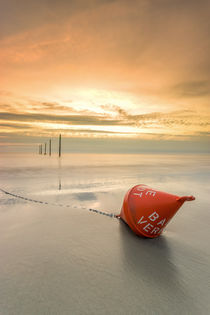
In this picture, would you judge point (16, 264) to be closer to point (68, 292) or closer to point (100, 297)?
point (68, 292)

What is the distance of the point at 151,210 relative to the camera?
468 centimetres

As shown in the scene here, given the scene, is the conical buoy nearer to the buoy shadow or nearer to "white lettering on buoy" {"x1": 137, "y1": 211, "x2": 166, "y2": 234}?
"white lettering on buoy" {"x1": 137, "y1": 211, "x2": 166, "y2": 234}

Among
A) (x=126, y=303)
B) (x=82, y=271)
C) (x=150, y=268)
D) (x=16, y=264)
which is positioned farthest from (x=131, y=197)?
(x=16, y=264)

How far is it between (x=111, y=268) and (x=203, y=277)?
5.91 feet

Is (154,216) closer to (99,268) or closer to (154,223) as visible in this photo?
(154,223)

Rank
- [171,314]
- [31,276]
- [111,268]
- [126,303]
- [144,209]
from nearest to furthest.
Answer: [171,314]
[126,303]
[31,276]
[111,268]
[144,209]

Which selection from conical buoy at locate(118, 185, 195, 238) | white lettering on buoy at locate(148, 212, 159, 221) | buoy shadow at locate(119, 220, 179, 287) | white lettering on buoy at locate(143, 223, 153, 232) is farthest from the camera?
white lettering on buoy at locate(143, 223, 153, 232)

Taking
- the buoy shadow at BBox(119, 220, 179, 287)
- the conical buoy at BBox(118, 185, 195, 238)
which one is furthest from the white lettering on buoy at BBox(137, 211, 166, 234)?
the buoy shadow at BBox(119, 220, 179, 287)

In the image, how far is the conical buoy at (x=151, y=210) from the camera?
4500 millimetres

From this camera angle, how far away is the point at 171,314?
2.68 meters

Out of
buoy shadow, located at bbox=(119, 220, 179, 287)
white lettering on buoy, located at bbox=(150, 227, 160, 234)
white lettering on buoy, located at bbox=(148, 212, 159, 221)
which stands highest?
white lettering on buoy, located at bbox=(148, 212, 159, 221)

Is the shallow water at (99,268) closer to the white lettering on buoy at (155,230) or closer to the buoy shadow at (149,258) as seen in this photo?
the buoy shadow at (149,258)

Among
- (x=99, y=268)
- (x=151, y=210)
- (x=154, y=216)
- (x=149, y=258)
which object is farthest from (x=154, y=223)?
(x=99, y=268)

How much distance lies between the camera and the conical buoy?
177 inches
